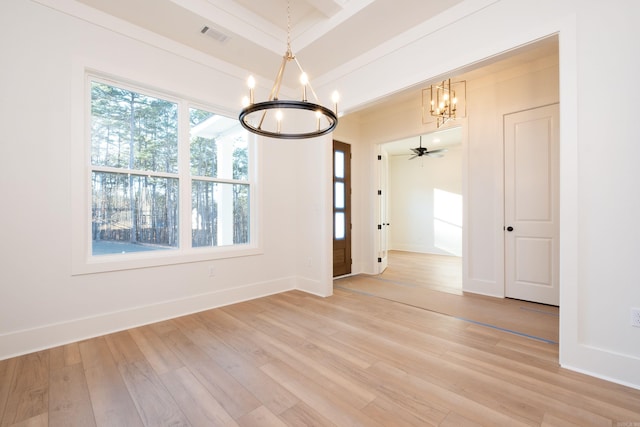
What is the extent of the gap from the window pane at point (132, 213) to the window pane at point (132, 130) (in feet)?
0.57

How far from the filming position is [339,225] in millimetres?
5250

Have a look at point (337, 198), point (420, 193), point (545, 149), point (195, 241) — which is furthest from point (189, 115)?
point (420, 193)

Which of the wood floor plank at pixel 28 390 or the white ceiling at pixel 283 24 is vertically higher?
the white ceiling at pixel 283 24

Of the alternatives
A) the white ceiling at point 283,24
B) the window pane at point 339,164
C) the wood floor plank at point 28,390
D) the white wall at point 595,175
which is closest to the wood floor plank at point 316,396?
the wood floor plank at point 28,390

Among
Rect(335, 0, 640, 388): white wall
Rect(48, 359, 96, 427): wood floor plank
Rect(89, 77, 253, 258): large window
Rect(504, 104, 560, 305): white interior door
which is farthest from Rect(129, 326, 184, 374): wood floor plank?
Rect(504, 104, 560, 305): white interior door

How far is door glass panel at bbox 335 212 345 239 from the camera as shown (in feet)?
17.0

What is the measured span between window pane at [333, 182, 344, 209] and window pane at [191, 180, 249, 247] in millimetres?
1771

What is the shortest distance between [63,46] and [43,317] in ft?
8.17

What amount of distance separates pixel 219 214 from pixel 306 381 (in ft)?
8.19

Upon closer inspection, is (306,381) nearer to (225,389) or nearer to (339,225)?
(225,389)

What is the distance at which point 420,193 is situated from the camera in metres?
8.73

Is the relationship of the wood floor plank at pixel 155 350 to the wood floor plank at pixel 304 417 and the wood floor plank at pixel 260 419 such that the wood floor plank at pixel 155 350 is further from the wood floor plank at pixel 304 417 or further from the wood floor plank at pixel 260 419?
the wood floor plank at pixel 304 417

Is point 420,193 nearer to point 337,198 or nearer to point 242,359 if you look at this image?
point 337,198

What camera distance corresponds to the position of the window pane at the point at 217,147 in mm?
3531
